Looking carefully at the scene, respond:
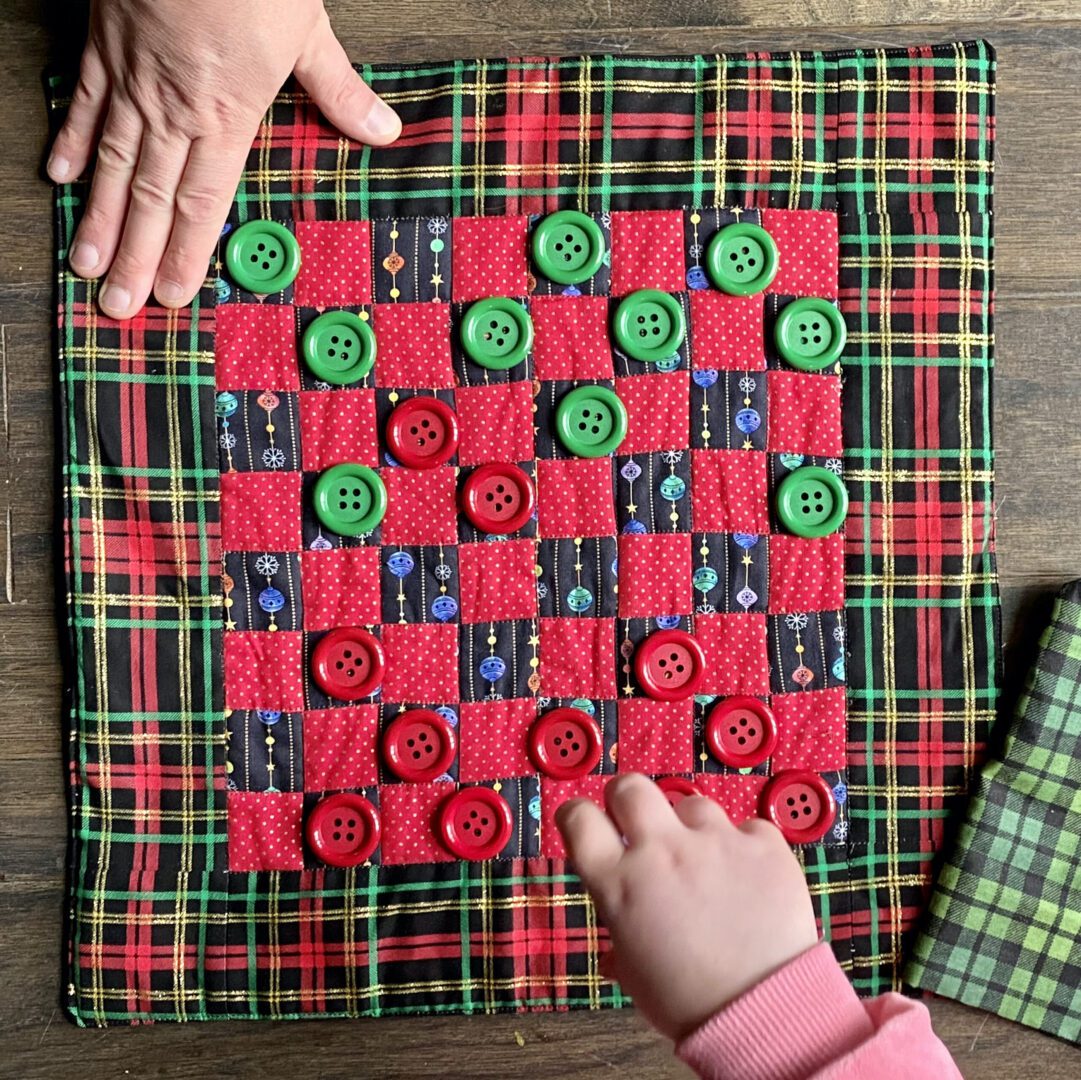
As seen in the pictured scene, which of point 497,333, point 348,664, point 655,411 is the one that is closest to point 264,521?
point 348,664

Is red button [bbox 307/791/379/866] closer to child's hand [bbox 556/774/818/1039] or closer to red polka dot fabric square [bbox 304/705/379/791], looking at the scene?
red polka dot fabric square [bbox 304/705/379/791]

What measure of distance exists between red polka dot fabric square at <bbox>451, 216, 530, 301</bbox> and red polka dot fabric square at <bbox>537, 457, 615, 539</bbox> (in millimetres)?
172

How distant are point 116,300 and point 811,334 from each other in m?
0.65

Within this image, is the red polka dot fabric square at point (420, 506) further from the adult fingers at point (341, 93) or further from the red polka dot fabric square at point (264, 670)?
the adult fingers at point (341, 93)

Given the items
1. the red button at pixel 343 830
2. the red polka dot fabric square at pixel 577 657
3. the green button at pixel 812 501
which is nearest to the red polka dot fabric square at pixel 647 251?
the green button at pixel 812 501

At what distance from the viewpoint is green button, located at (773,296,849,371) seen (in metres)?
1.01

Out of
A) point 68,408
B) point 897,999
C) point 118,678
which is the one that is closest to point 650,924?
point 897,999

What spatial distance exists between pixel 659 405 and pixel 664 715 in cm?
29

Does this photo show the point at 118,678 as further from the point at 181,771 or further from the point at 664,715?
the point at 664,715

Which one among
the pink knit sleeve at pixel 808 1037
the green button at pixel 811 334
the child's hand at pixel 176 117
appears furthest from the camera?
the green button at pixel 811 334

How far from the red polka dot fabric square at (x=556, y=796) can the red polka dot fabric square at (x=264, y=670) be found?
245mm

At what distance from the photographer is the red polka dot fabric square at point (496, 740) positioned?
1.01 meters

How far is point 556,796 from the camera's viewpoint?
1.01 m

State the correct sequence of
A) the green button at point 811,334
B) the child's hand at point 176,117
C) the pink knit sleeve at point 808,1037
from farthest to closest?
the green button at point 811,334, the child's hand at point 176,117, the pink knit sleeve at point 808,1037
